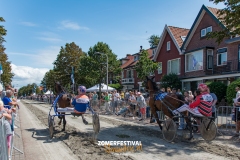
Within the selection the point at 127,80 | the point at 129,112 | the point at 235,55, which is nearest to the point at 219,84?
the point at 235,55

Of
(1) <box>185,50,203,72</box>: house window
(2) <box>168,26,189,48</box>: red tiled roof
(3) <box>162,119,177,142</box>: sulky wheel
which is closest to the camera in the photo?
(3) <box>162,119,177,142</box>: sulky wheel

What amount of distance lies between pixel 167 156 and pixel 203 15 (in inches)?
973

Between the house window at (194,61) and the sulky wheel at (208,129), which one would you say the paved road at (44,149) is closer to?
the sulky wheel at (208,129)

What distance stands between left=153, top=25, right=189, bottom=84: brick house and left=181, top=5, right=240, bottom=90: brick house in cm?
132

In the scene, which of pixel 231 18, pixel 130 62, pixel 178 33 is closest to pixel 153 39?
pixel 130 62

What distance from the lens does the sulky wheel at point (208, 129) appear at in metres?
7.64

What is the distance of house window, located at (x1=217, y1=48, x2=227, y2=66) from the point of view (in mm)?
24984

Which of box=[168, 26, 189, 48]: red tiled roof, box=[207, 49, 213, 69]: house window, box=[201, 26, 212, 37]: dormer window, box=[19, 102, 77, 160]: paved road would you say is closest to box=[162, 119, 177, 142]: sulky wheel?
box=[19, 102, 77, 160]: paved road

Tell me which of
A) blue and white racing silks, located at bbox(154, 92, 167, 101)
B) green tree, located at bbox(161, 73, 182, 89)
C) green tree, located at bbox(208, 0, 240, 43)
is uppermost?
green tree, located at bbox(208, 0, 240, 43)

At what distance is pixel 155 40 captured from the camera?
70312 millimetres

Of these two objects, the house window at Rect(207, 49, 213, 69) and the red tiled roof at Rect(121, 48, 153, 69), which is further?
the red tiled roof at Rect(121, 48, 153, 69)

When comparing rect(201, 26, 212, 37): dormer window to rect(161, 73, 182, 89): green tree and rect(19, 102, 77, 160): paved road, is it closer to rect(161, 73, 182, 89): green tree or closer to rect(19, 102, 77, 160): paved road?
rect(161, 73, 182, 89): green tree

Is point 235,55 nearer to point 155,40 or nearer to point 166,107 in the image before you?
point 166,107

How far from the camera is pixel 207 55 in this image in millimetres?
26688
